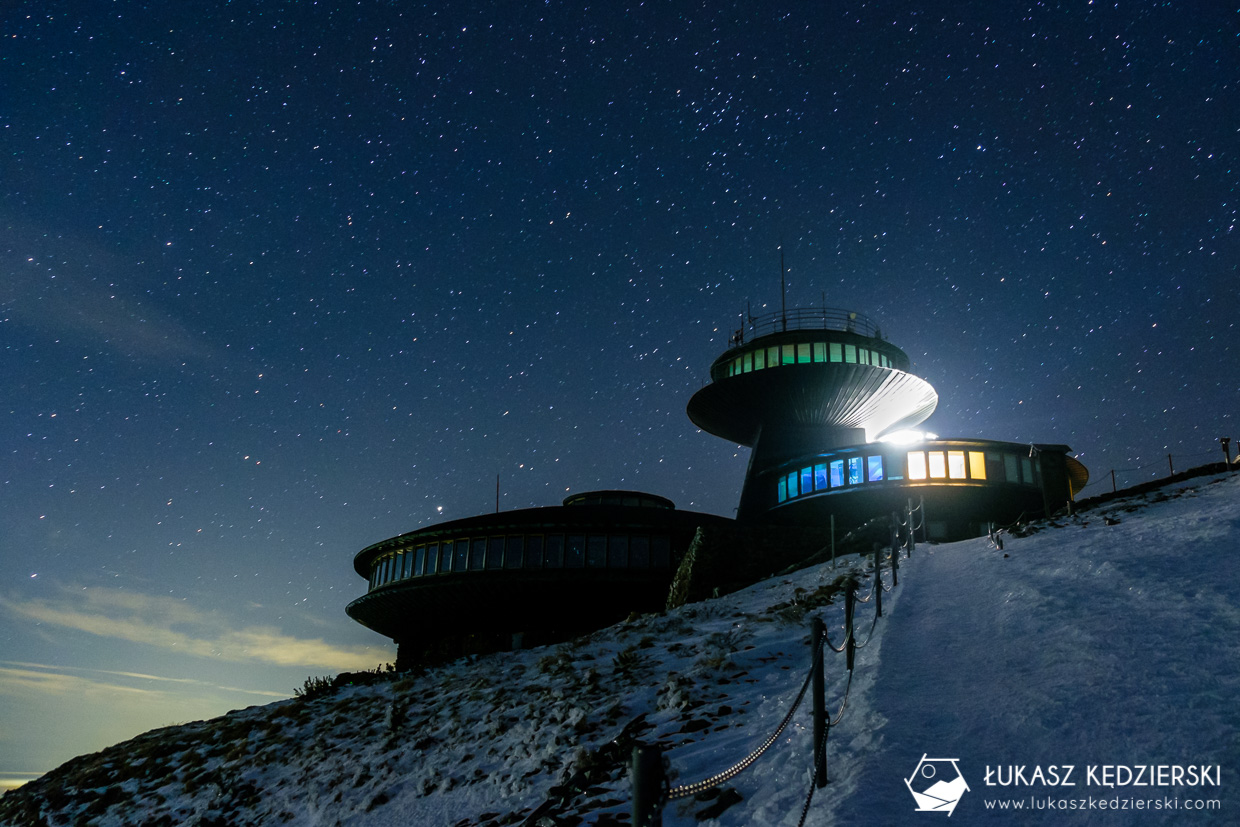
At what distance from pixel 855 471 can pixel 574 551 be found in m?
15.6

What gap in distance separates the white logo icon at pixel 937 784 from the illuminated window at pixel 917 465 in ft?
116

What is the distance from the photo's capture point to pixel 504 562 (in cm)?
4066

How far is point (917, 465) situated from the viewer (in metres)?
40.6

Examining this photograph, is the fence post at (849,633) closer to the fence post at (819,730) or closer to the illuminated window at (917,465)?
the fence post at (819,730)

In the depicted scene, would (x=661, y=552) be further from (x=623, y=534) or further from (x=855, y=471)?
(x=855, y=471)

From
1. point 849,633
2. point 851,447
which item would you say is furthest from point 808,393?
point 849,633

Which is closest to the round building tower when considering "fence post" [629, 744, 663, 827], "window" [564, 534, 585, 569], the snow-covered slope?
"window" [564, 534, 585, 569]

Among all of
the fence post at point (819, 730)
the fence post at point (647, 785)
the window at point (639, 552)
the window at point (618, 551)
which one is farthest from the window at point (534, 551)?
the fence post at point (647, 785)

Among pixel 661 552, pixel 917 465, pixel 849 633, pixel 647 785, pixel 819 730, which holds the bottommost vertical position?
pixel 819 730

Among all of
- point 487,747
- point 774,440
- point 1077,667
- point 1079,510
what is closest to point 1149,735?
point 1077,667

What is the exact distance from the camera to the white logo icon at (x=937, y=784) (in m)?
6.47

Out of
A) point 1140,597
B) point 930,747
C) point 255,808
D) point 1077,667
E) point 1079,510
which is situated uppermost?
point 1079,510

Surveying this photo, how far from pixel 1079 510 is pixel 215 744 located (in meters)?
23.0

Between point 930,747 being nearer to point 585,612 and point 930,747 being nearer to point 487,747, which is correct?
point 487,747
